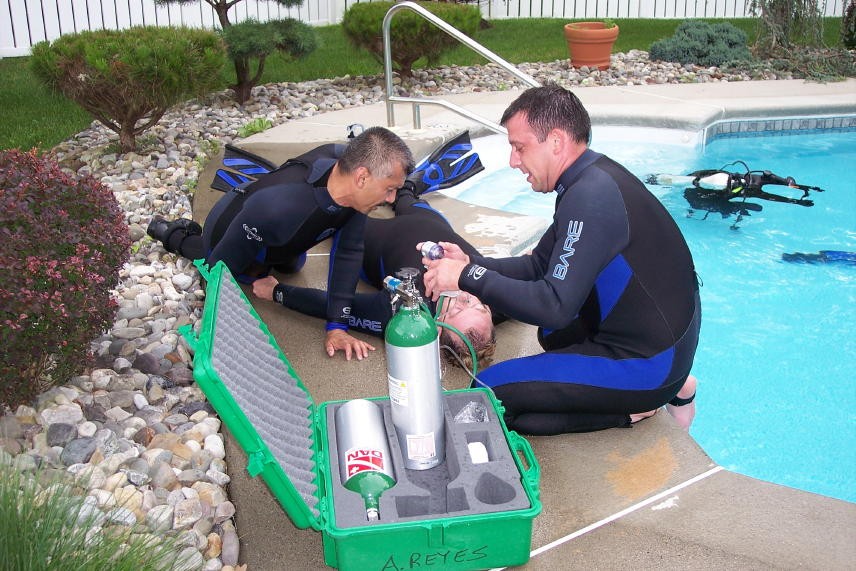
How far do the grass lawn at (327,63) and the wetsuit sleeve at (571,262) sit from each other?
186 inches

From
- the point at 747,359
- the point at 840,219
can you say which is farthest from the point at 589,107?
the point at 747,359

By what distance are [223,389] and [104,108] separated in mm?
4697

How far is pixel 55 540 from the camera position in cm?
220

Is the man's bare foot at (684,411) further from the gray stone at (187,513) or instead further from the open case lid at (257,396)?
the gray stone at (187,513)

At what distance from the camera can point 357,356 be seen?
3.86 m

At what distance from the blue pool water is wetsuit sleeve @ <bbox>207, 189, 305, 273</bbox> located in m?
2.64

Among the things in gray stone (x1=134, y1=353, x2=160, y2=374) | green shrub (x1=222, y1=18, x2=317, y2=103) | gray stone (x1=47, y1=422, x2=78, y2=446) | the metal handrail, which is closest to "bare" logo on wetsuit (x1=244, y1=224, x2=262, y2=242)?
gray stone (x1=134, y1=353, x2=160, y2=374)

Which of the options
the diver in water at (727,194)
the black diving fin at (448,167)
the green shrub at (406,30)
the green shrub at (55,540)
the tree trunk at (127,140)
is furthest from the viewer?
the green shrub at (406,30)

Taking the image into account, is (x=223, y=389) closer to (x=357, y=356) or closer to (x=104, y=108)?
(x=357, y=356)

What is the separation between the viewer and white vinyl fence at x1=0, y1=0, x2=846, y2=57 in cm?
1195

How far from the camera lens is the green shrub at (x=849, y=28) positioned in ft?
35.3

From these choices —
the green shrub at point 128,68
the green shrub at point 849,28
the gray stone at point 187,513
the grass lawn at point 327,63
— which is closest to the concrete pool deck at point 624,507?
the gray stone at point 187,513

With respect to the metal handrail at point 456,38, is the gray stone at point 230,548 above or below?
below

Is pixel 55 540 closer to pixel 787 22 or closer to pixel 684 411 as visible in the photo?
pixel 684 411
